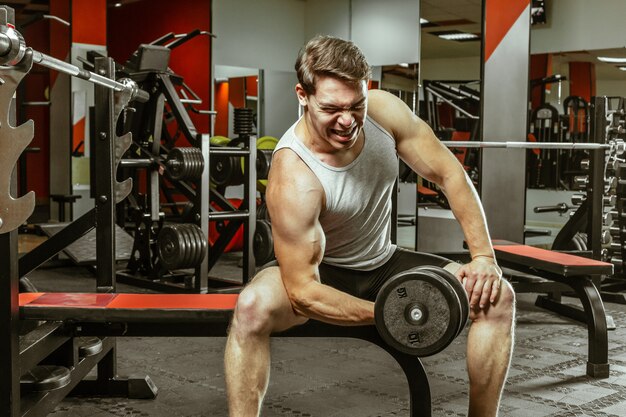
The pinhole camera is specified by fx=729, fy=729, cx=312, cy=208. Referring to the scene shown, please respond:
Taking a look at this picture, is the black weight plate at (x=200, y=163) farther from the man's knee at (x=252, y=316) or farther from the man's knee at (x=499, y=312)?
the man's knee at (x=499, y=312)

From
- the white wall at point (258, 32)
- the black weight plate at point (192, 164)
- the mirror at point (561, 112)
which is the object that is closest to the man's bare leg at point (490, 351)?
the black weight plate at point (192, 164)

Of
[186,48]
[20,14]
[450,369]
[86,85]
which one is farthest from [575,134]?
[20,14]

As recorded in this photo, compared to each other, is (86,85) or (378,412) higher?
(86,85)

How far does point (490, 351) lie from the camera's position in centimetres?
181

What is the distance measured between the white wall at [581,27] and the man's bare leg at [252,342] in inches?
249

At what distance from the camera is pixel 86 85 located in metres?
7.19

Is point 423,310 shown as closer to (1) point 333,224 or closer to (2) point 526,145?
(1) point 333,224

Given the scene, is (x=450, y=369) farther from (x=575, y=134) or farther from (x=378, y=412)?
(x=575, y=134)

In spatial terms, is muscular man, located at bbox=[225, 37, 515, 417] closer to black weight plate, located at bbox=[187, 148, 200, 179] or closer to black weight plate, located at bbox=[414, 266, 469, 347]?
black weight plate, located at bbox=[414, 266, 469, 347]

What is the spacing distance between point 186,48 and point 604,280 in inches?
228

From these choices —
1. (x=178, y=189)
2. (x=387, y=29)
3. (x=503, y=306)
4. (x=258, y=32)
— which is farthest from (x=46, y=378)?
(x=258, y=32)

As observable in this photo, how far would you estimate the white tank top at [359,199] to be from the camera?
187 centimetres

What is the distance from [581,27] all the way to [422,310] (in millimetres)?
6603

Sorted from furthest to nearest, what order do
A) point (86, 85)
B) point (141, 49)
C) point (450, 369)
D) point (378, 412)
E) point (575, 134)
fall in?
point (575, 134) < point (86, 85) < point (141, 49) < point (450, 369) < point (378, 412)
